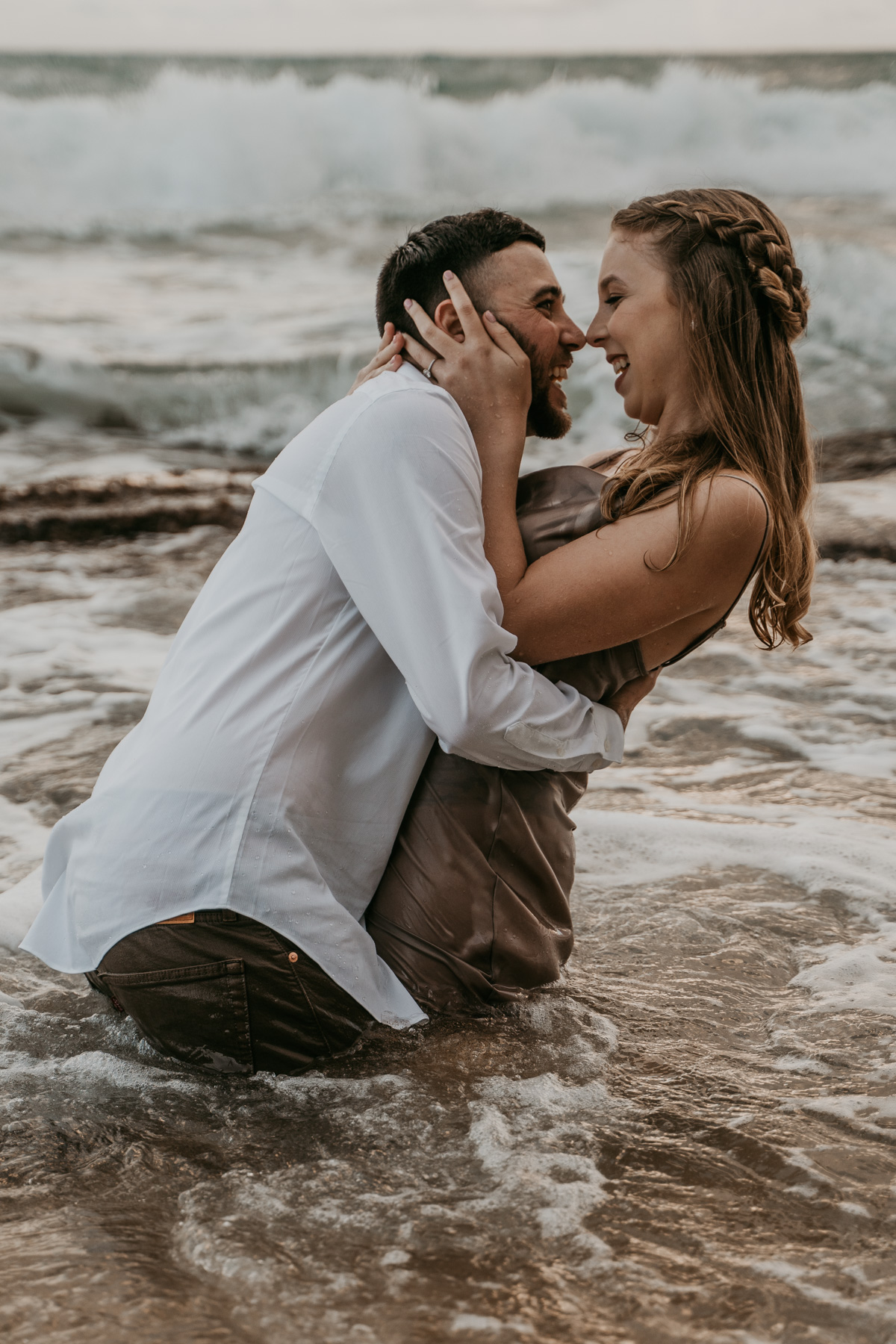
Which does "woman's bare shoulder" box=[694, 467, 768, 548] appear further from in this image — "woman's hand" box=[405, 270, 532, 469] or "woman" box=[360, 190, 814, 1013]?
"woman's hand" box=[405, 270, 532, 469]

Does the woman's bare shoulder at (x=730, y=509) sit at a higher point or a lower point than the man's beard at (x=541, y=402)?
lower

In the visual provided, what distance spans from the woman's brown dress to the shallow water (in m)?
0.15

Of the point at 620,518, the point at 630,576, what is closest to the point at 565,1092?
the point at 630,576

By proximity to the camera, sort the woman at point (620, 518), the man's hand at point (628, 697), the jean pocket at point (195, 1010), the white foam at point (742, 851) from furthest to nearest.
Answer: the white foam at point (742, 851) → the man's hand at point (628, 697) → the woman at point (620, 518) → the jean pocket at point (195, 1010)

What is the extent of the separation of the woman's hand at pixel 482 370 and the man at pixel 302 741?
12cm

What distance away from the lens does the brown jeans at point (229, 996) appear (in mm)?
2104

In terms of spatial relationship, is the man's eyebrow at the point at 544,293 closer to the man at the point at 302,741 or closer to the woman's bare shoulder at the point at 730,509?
the man at the point at 302,741

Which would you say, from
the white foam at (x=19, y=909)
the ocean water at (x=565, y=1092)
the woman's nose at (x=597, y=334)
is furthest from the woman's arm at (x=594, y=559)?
the white foam at (x=19, y=909)

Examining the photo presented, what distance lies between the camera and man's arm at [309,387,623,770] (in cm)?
202

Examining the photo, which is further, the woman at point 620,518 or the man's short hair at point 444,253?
the man's short hair at point 444,253

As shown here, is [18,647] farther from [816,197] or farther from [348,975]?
[816,197]

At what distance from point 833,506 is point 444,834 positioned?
5758 millimetres

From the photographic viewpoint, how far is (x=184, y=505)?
754 centimetres

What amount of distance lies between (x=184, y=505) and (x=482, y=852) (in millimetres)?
5620
